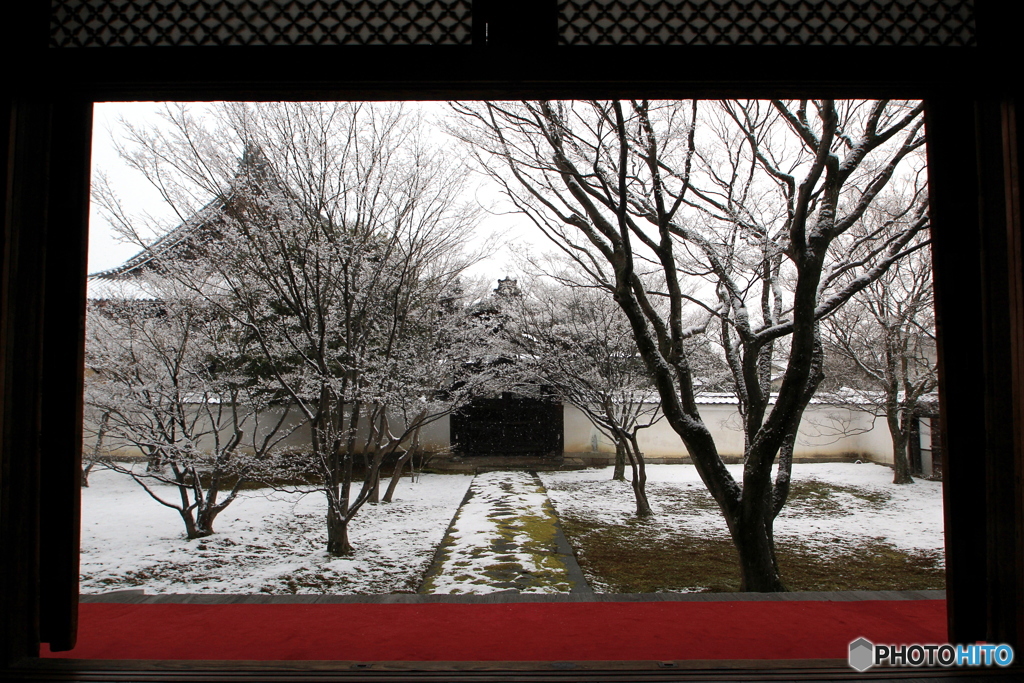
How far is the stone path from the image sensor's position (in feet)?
17.5

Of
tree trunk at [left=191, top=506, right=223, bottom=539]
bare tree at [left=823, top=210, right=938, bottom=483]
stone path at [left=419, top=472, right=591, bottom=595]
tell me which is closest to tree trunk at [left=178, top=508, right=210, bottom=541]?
tree trunk at [left=191, top=506, right=223, bottom=539]

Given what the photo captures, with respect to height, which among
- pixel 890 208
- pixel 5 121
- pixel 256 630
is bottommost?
pixel 256 630

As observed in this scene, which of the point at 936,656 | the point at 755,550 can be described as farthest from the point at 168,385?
the point at 936,656

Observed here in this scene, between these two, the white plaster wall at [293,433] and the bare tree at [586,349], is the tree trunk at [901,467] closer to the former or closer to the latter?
the bare tree at [586,349]

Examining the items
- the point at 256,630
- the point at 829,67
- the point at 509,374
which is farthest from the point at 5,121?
the point at 509,374

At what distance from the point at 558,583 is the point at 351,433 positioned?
2.51 metres

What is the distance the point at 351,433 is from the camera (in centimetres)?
599

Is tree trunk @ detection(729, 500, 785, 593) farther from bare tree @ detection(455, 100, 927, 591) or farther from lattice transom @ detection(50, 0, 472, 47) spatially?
lattice transom @ detection(50, 0, 472, 47)

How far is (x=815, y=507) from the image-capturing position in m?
8.89

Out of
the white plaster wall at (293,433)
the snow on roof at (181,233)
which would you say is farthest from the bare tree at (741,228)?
the white plaster wall at (293,433)

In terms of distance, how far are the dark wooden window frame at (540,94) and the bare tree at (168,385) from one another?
15.0 feet

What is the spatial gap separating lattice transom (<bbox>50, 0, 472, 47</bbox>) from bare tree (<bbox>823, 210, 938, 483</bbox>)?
8.17 m

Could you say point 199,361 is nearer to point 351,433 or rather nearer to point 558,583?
point 351,433

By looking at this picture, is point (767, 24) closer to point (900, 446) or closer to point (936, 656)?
point (936, 656)
